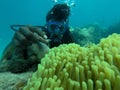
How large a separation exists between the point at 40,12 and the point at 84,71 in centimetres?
11634

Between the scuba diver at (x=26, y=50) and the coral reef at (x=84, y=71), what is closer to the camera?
the coral reef at (x=84, y=71)

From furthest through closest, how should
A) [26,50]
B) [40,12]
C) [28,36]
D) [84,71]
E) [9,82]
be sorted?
1. [40,12]
2. [26,50]
3. [28,36]
4. [9,82]
5. [84,71]

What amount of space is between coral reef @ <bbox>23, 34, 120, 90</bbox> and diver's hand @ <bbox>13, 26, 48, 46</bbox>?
1.69 m

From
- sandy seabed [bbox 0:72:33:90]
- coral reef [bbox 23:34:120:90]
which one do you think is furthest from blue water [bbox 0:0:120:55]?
coral reef [bbox 23:34:120:90]

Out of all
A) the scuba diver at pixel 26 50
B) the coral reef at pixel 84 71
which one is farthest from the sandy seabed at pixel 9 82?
the scuba diver at pixel 26 50

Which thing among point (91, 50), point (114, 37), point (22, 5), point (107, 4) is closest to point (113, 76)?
point (91, 50)

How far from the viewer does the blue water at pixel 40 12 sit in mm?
81688

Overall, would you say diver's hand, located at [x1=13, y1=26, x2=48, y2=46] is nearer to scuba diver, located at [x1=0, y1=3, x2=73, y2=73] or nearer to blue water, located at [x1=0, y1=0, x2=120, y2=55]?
scuba diver, located at [x1=0, y1=3, x2=73, y2=73]

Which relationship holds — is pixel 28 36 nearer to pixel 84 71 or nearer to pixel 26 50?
pixel 26 50

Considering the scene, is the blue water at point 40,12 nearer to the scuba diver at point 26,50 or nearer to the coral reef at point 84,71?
the scuba diver at point 26,50

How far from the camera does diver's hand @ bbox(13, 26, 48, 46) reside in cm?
407

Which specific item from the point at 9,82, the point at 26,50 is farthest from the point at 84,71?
the point at 26,50

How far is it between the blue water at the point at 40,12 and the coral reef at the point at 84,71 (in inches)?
2681

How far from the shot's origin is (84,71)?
1.96 meters
